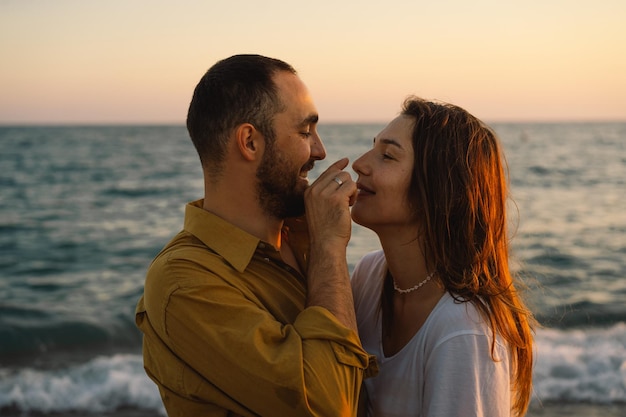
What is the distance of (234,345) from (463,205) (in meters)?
1.06

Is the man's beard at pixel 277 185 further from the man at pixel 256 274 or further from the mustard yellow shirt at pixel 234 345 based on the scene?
the mustard yellow shirt at pixel 234 345

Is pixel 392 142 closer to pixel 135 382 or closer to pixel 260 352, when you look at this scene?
pixel 260 352

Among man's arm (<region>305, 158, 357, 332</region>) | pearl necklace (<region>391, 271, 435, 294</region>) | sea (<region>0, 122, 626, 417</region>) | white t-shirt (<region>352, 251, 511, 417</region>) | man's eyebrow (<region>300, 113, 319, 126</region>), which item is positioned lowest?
sea (<region>0, 122, 626, 417</region>)

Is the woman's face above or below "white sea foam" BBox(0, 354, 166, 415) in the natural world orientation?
above

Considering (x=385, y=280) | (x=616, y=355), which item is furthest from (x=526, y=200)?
(x=385, y=280)

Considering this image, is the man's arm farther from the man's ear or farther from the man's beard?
the man's ear

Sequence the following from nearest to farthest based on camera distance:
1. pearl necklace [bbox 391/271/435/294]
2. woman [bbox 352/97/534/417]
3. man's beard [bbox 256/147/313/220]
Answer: woman [bbox 352/97/534/417]
man's beard [bbox 256/147/313/220]
pearl necklace [bbox 391/271/435/294]

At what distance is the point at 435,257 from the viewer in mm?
2795

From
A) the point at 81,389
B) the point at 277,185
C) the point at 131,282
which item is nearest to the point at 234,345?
the point at 277,185

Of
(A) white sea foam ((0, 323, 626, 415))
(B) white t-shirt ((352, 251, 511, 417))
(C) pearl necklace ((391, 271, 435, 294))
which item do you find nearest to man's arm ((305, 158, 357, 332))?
(B) white t-shirt ((352, 251, 511, 417))

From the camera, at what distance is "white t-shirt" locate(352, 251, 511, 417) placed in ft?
7.95

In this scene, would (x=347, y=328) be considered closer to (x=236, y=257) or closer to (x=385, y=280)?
(x=236, y=257)

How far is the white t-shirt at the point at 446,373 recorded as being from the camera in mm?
2424

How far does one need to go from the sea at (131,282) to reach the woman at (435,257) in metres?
0.49
